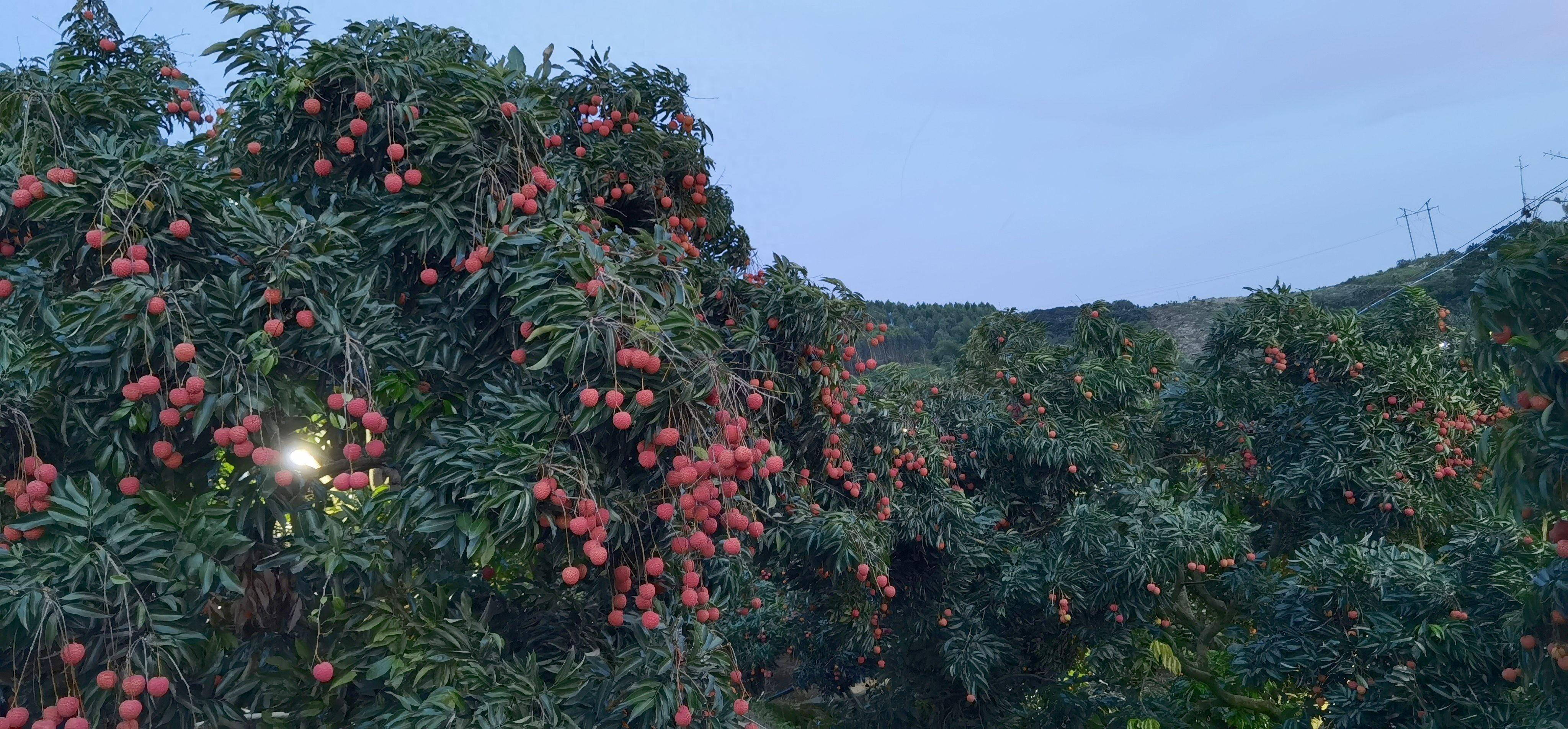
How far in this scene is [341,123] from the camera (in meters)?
3.69

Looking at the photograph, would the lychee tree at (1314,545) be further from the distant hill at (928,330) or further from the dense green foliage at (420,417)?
the distant hill at (928,330)

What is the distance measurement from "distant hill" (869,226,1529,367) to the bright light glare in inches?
1039

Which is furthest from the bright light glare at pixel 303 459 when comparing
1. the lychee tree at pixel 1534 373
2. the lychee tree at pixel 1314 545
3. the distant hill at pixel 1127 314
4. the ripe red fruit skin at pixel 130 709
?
the distant hill at pixel 1127 314

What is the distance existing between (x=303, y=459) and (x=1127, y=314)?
1702 inches

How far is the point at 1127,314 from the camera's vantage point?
43250mm

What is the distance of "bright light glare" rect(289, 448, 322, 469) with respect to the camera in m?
3.28

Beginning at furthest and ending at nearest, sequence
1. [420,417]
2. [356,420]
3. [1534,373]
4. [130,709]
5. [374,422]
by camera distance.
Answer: [420,417] → [356,420] → [374,422] → [1534,373] → [130,709]

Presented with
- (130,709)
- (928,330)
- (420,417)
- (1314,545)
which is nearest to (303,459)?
(420,417)

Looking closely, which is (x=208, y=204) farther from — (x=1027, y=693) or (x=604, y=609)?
(x=1027, y=693)

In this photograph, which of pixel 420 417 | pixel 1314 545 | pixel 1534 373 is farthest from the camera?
pixel 1314 545

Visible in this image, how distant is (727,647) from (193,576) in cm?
181

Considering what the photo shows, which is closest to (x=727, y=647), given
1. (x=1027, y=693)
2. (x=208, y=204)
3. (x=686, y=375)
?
(x=686, y=375)

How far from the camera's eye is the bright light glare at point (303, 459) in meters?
3.28

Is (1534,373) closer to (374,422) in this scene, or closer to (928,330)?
(374,422)
